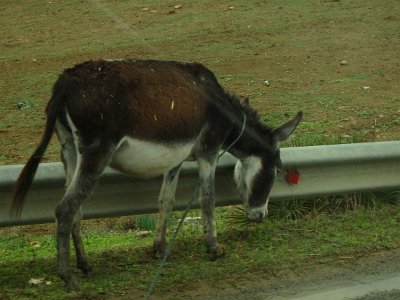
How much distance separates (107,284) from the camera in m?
5.93

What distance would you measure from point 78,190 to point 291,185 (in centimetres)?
219

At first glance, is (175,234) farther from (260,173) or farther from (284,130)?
(284,130)

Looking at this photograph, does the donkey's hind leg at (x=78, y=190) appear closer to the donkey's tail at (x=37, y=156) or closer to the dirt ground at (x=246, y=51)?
the donkey's tail at (x=37, y=156)

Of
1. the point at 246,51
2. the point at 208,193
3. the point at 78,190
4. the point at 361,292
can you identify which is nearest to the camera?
the point at 78,190

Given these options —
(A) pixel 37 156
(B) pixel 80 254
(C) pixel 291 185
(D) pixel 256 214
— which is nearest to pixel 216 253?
(D) pixel 256 214

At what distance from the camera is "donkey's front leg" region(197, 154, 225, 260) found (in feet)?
21.8

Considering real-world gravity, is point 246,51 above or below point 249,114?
below

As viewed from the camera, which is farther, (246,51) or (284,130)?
(246,51)

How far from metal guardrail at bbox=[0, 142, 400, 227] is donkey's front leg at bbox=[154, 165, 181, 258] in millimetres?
107

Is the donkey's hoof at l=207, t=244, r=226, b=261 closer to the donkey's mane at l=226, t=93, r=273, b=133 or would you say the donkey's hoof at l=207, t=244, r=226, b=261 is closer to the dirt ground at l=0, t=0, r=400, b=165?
the donkey's mane at l=226, t=93, r=273, b=133

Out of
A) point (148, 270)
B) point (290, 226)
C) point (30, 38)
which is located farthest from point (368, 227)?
point (30, 38)

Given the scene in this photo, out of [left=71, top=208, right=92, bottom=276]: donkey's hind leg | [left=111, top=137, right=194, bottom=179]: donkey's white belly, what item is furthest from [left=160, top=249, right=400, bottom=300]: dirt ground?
[left=111, top=137, right=194, bottom=179]: donkey's white belly

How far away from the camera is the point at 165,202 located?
667 centimetres

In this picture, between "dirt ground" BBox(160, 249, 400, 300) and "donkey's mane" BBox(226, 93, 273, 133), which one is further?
"donkey's mane" BBox(226, 93, 273, 133)
